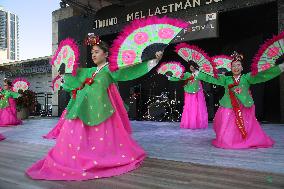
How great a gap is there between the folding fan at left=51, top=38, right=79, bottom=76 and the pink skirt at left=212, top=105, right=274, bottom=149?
241 cm

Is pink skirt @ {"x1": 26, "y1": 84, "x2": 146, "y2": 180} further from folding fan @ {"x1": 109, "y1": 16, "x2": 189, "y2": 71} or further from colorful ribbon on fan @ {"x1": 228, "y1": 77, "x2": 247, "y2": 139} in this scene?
colorful ribbon on fan @ {"x1": 228, "y1": 77, "x2": 247, "y2": 139}

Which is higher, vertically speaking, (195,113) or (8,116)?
(195,113)

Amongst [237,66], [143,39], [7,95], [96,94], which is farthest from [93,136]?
[7,95]

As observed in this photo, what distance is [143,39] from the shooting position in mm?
2697

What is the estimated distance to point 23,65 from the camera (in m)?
19.0

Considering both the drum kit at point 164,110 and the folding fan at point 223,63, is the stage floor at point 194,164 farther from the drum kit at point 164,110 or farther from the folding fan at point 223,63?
the drum kit at point 164,110

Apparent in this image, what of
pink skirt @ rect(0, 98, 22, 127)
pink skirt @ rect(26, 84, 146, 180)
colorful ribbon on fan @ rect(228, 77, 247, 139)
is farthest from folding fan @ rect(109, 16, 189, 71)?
pink skirt @ rect(0, 98, 22, 127)

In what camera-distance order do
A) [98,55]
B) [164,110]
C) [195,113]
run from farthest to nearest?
[164,110] → [195,113] → [98,55]

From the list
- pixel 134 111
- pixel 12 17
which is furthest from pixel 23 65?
pixel 12 17

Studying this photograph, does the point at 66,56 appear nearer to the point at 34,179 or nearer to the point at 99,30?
the point at 34,179

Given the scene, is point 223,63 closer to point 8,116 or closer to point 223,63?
point 223,63

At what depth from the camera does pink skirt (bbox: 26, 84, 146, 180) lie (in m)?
2.71

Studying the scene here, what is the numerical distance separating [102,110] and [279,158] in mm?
2067

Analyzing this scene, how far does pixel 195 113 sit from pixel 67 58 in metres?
4.68
